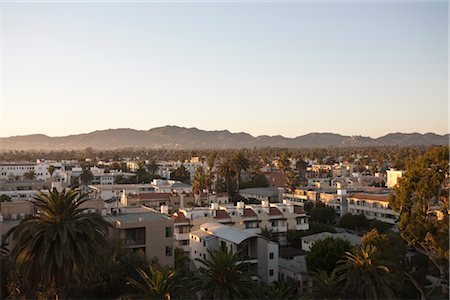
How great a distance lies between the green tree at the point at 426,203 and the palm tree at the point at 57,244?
16983 mm

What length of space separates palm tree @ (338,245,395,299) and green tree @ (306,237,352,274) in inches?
342

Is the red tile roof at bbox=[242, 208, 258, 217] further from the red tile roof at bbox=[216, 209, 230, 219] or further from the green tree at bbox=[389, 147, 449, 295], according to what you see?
the green tree at bbox=[389, 147, 449, 295]

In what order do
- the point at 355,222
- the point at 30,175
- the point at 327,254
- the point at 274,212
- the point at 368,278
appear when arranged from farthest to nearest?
1. the point at 30,175
2. the point at 355,222
3. the point at 274,212
4. the point at 327,254
5. the point at 368,278

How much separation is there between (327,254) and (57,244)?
2120cm

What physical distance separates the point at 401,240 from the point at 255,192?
152 feet

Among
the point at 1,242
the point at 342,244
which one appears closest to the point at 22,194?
the point at 1,242

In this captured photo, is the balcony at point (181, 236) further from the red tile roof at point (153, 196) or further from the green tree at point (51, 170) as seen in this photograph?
the green tree at point (51, 170)

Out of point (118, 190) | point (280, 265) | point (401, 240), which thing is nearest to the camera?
point (401, 240)

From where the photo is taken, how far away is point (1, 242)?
25.2 meters

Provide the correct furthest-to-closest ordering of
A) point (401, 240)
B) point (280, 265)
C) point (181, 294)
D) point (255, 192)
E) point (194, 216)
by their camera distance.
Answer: point (255, 192) < point (194, 216) < point (280, 265) < point (401, 240) < point (181, 294)

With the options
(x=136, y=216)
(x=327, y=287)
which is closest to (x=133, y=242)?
(x=136, y=216)

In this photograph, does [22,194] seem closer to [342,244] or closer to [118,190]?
[118,190]

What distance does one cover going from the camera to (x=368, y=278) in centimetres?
2234

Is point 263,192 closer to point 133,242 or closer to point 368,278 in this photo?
point 133,242
